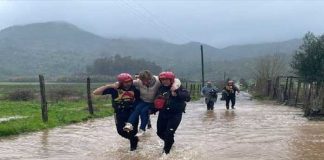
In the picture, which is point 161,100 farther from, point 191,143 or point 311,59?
point 311,59

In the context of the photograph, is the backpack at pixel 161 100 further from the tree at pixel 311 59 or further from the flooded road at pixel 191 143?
the tree at pixel 311 59

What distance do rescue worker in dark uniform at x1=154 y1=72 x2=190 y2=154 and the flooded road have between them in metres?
0.61

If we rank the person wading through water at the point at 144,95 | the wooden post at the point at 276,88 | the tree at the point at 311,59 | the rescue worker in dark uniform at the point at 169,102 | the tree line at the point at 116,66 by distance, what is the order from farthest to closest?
the tree line at the point at 116,66 → the wooden post at the point at 276,88 → the tree at the point at 311,59 → the person wading through water at the point at 144,95 → the rescue worker in dark uniform at the point at 169,102

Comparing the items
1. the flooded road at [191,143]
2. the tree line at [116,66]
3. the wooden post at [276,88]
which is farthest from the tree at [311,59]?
the tree line at [116,66]

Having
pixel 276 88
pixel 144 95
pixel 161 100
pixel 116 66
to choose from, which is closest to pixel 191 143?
pixel 144 95

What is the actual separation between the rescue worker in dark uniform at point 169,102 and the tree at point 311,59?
24.6 meters

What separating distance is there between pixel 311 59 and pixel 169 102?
25979mm

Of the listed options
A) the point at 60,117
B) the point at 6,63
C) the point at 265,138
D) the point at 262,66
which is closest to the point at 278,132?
the point at 265,138

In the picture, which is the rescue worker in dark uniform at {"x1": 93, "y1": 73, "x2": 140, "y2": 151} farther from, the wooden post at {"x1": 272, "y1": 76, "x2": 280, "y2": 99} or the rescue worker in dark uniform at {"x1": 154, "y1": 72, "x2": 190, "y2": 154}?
the wooden post at {"x1": 272, "y1": 76, "x2": 280, "y2": 99}

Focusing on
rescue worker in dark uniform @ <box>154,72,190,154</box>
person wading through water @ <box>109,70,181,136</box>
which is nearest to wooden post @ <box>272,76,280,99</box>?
person wading through water @ <box>109,70,181,136</box>

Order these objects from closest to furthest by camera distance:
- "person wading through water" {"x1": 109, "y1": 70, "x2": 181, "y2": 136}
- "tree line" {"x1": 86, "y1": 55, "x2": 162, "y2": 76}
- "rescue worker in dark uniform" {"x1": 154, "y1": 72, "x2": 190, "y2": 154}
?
1. "rescue worker in dark uniform" {"x1": 154, "y1": 72, "x2": 190, "y2": 154}
2. "person wading through water" {"x1": 109, "y1": 70, "x2": 181, "y2": 136}
3. "tree line" {"x1": 86, "y1": 55, "x2": 162, "y2": 76}

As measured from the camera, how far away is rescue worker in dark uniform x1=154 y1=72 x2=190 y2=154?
1056 centimetres

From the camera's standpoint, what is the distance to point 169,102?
10625 millimetres

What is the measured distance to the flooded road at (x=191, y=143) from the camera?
11094 mm
